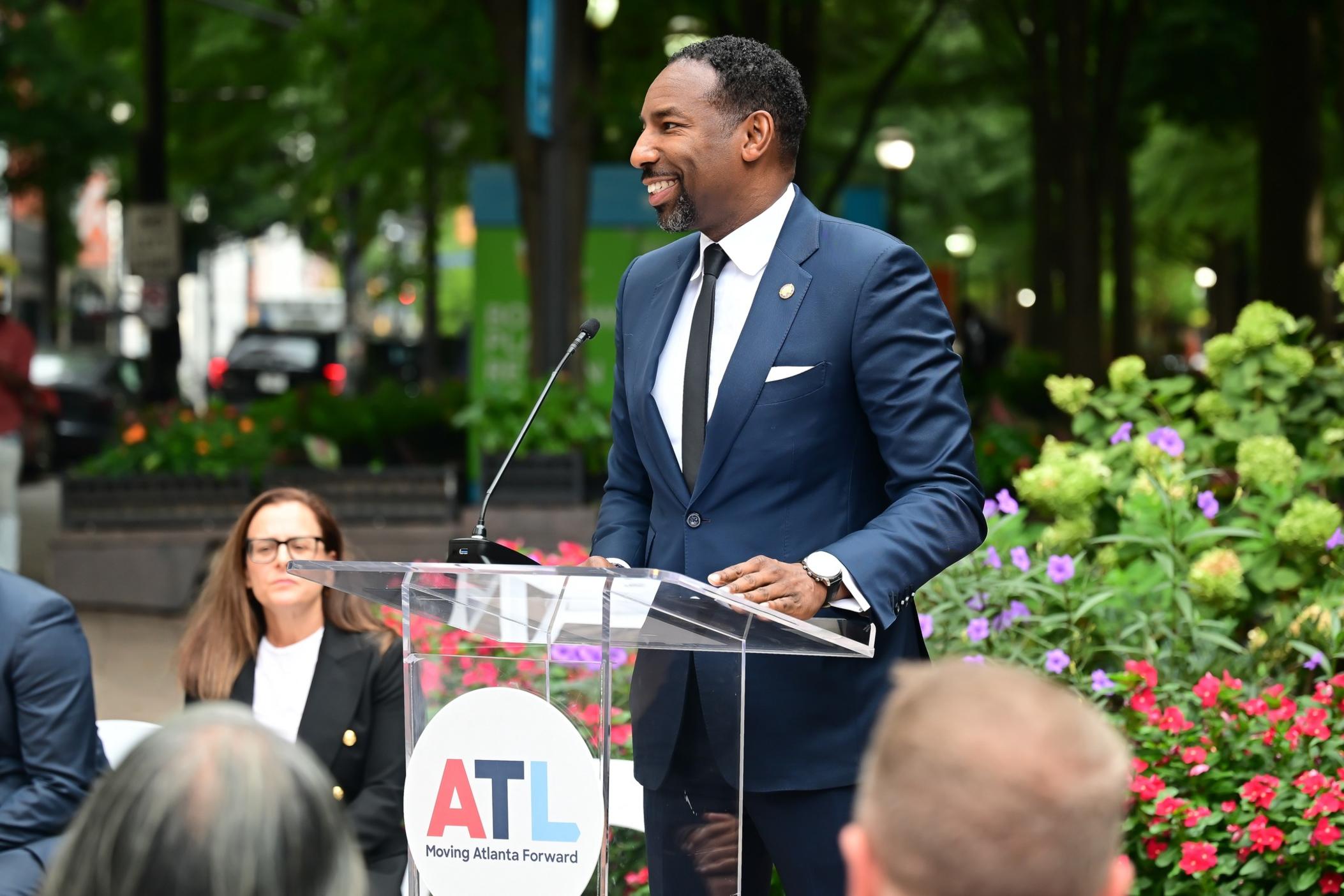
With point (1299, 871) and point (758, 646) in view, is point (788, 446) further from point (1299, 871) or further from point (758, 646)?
point (1299, 871)

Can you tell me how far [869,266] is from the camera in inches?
119

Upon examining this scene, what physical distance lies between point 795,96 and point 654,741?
1.17 meters

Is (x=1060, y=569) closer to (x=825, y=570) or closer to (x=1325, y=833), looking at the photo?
(x=1325, y=833)

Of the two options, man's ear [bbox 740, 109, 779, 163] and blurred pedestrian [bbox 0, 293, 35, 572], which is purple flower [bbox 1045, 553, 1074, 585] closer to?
man's ear [bbox 740, 109, 779, 163]

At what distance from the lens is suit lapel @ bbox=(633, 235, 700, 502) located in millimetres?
3070

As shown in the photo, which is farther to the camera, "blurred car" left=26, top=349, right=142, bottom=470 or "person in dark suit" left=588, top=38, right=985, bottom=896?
"blurred car" left=26, top=349, right=142, bottom=470

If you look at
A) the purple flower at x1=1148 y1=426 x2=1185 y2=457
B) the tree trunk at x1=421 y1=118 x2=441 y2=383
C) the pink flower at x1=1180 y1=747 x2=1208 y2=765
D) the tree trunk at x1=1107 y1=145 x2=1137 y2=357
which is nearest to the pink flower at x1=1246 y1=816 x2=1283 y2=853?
the pink flower at x1=1180 y1=747 x2=1208 y2=765

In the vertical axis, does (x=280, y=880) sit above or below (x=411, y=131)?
below

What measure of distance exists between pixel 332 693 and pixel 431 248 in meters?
28.3

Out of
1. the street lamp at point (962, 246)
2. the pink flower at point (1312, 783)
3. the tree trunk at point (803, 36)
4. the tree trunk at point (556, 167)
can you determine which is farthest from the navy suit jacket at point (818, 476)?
the street lamp at point (962, 246)

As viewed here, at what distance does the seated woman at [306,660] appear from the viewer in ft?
14.9

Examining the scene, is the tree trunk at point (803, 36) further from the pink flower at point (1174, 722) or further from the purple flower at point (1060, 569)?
the pink flower at point (1174, 722)

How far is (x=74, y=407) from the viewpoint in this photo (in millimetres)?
23172

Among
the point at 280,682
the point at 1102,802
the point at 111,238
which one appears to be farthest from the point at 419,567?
the point at 111,238
